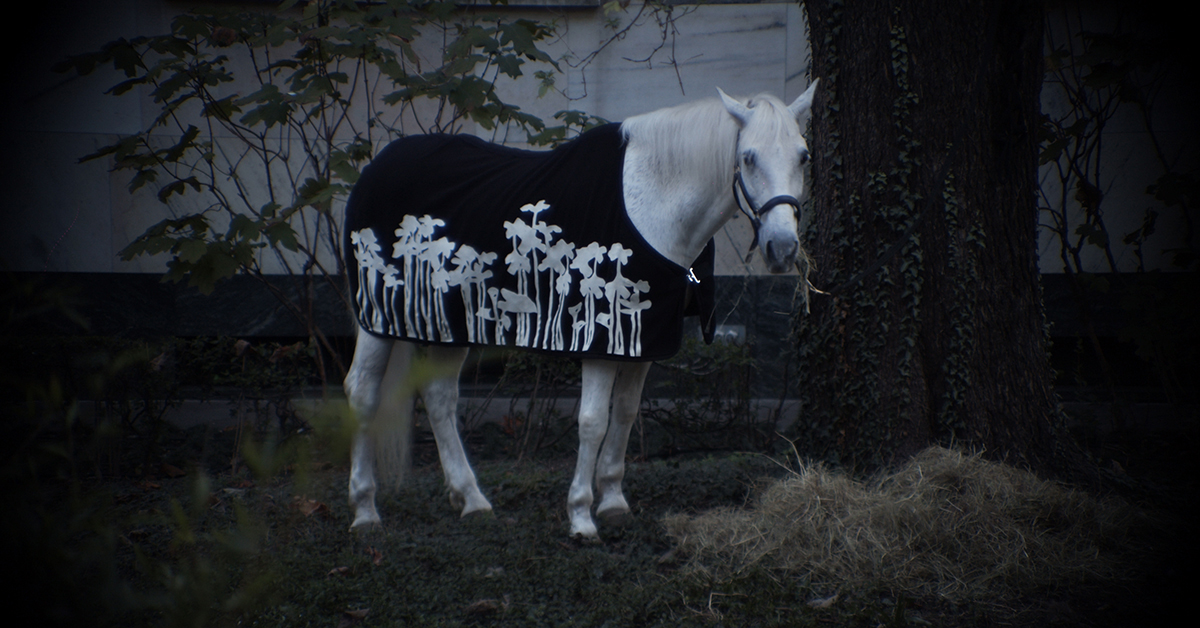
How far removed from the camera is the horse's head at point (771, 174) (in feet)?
8.08

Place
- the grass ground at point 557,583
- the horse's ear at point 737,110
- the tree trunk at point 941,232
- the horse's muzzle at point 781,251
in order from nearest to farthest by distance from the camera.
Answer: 1. the grass ground at point 557,583
2. the horse's muzzle at point 781,251
3. the horse's ear at point 737,110
4. the tree trunk at point 941,232

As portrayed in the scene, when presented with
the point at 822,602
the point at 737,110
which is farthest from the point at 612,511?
the point at 737,110

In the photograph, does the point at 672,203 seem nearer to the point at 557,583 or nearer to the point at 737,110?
the point at 737,110

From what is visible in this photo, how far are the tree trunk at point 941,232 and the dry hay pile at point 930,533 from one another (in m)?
0.27

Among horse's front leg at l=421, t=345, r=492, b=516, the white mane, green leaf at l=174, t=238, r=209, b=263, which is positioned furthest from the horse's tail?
the white mane

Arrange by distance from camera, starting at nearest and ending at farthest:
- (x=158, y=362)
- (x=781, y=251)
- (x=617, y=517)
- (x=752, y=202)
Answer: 1. (x=781, y=251)
2. (x=752, y=202)
3. (x=617, y=517)
4. (x=158, y=362)

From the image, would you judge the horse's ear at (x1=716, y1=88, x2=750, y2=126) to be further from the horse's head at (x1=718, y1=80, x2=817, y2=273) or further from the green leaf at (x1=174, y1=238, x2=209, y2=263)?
the green leaf at (x1=174, y1=238, x2=209, y2=263)

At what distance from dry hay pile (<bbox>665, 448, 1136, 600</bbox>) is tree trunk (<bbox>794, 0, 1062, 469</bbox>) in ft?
0.87

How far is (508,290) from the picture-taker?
2965 mm

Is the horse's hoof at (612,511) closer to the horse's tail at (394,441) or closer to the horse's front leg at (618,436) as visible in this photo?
the horse's front leg at (618,436)

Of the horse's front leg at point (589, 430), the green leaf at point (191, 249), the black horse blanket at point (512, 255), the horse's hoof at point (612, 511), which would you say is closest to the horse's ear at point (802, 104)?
the black horse blanket at point (512, 255)

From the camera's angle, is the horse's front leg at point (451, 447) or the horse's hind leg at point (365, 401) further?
the horse's front leg at point (451, 447)

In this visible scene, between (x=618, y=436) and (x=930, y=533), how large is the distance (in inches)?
53.1

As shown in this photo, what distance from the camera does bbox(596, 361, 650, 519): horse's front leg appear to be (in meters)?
3.16
